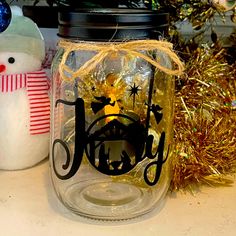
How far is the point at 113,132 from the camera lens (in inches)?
21.3

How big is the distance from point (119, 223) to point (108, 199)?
0.20 ft

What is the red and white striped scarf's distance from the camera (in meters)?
0.64

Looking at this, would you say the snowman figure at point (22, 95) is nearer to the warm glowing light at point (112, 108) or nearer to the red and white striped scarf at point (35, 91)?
the red and white striped scarf at point (35, 91)

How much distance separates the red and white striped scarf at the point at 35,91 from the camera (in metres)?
0.64

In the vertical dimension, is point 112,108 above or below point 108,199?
above

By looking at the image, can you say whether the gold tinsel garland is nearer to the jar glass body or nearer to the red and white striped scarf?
the jar glass body

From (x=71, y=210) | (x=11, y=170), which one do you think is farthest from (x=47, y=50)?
(x=71, y=210)

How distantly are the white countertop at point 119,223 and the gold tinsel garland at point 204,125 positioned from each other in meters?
0.03

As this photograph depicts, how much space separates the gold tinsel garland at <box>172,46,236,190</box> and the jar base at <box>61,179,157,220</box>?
6 centimetres

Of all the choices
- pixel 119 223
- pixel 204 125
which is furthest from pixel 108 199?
pixel 204 125

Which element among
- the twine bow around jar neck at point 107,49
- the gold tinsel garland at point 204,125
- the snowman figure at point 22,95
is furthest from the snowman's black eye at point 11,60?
the gold tinsel garland at point 204,125

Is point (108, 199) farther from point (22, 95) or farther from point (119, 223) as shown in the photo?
point (22, 95)

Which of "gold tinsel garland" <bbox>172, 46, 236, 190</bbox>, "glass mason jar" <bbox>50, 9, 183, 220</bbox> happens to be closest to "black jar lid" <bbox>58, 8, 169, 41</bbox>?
"glass mason jar" <bbox>50, 9, 183, 220</bbox>

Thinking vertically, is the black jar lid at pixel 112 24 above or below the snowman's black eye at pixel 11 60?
above
